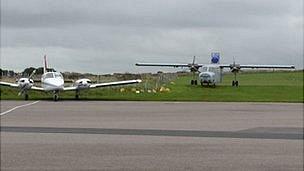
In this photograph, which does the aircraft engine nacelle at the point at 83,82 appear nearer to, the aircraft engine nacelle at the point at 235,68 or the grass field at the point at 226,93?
the grass field at the point at 226,93

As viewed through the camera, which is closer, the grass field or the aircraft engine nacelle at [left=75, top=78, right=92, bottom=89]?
the aircraft engine nacelle at [left=75, top=78, right=92, bottom=89]

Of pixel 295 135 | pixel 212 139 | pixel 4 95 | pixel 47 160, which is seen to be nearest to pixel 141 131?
pixel 212 139

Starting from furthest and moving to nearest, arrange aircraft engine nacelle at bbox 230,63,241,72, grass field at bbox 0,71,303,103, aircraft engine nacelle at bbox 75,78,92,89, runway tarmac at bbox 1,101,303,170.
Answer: aircraft engine nacelle at bbox 230,63,241,72 → grass field at bbox 0,71,303,103 → aircraft engine nacelle at bbox 75,78,92,89 → runway tarmac at bbox 1,101,303,170

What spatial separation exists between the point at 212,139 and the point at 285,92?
39405 mm

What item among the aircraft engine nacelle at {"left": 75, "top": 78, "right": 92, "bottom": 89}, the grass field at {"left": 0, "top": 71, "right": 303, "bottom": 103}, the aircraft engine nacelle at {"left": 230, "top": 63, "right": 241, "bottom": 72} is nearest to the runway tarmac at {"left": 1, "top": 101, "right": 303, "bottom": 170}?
the aircraft engine nacelle at {"left": 75, "top": 78, "right": 92, "bottom": 89}

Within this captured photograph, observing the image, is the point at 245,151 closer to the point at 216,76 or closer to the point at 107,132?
the point at 107,132

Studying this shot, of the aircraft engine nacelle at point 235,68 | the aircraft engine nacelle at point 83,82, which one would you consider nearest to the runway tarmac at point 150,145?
the aircraft engine nacelle at point 83,82

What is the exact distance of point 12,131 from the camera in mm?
18250

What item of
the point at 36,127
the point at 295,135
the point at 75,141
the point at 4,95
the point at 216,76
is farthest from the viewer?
the point at 216,76

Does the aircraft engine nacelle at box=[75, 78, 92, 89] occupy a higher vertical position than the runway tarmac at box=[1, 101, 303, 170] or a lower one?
higher

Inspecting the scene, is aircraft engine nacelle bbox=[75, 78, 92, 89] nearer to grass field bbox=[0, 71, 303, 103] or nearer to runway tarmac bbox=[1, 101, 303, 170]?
runway tarmac bbox=[1, 101, 303, 170]

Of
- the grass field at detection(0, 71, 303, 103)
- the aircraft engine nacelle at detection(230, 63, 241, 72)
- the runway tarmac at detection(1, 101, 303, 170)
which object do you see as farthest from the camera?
the aircraft engine nacelle at detection(230, 63, 241, 72)

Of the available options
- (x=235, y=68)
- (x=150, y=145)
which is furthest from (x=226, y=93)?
(x=150, y=145)

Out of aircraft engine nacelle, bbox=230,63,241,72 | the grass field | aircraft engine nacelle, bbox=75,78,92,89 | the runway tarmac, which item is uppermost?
aircraft engine nacelle, bbox=230,63,241,72
